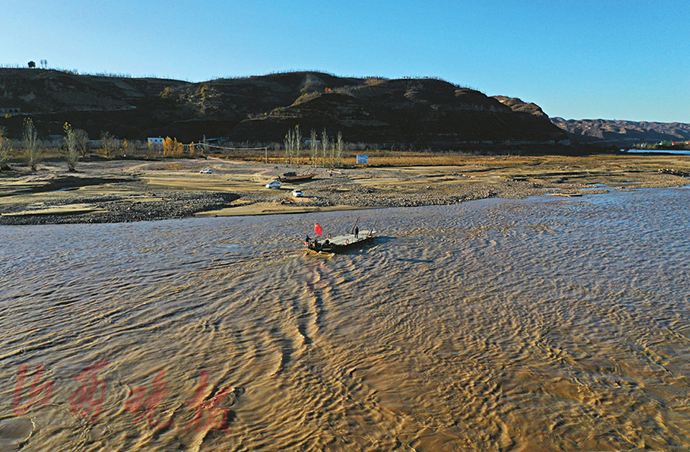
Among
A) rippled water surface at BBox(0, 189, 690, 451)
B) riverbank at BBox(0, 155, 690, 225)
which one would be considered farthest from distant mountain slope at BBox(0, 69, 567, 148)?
rippled water surface at BBox(0, 189, 690, 451)

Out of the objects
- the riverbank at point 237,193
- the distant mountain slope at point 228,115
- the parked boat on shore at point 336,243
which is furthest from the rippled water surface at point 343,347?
the distant mountain slope at point 228,115

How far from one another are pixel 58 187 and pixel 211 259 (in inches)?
1189

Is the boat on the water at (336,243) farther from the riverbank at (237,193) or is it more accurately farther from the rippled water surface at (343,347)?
the riverbank at (237,193)

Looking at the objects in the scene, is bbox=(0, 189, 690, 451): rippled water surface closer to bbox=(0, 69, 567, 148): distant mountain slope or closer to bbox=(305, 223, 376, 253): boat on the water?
bbox=(305, 223, 376, 253): boat on the water

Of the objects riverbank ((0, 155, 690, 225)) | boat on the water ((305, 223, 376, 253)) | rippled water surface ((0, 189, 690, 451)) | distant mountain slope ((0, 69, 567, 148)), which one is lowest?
rippled water surface ((0, 189, 690, 451))

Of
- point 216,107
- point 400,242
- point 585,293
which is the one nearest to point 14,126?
point 216,107

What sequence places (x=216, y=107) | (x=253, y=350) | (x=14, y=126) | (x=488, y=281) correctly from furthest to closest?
1. (x=216, y=107)
2. (x=14, y=126)
3. (x=488, y=281)
4. (x=253, y=350)

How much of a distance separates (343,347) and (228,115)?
16794cm

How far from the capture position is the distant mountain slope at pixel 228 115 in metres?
144

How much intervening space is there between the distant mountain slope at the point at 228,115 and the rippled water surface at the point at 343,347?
127665 millimetres

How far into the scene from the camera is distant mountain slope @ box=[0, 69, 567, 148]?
144 m

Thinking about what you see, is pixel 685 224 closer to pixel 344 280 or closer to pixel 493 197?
pixel 493 197

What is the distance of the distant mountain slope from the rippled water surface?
12767 cm

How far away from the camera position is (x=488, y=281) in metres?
15.0
